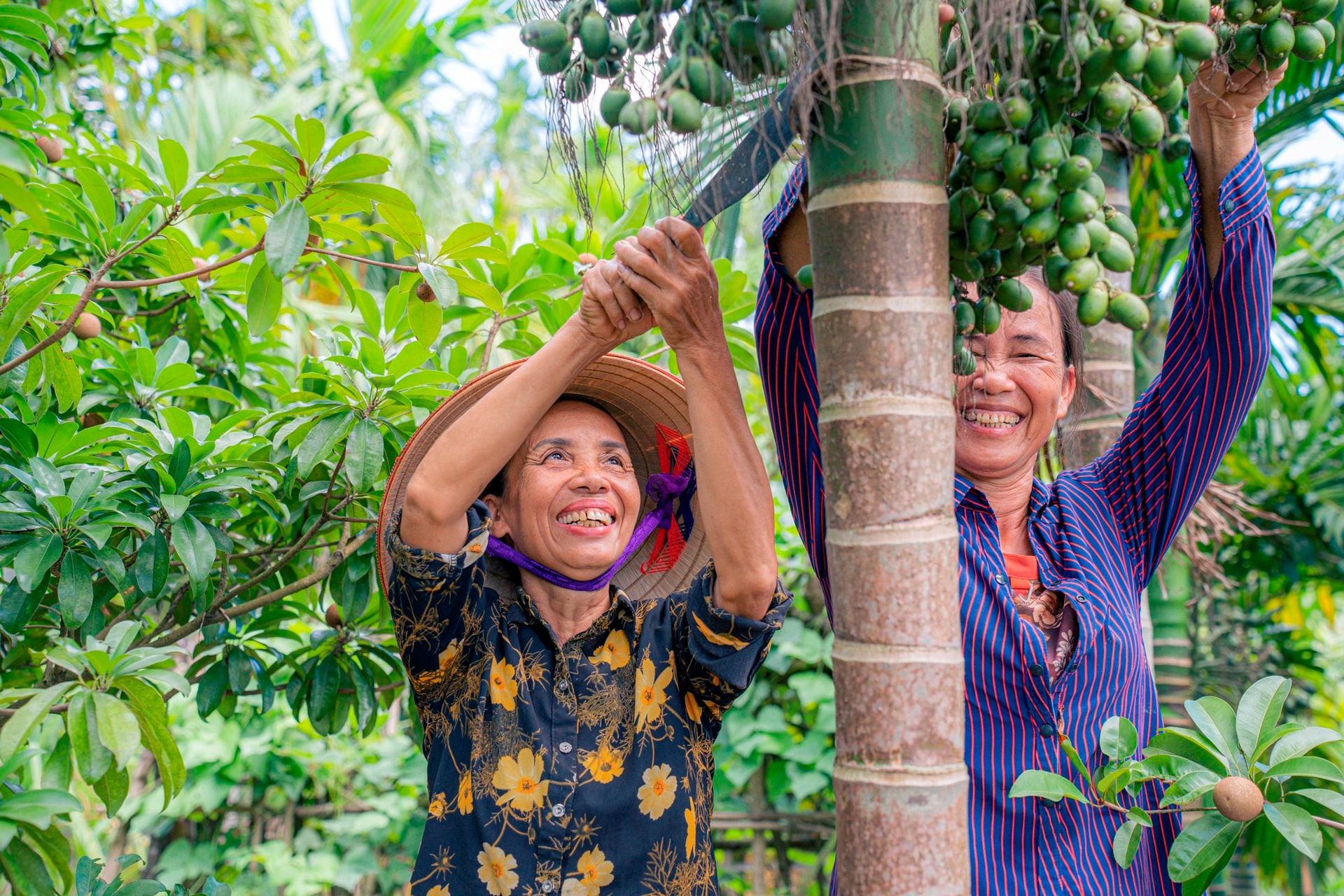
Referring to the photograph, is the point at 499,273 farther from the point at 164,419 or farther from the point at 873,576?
the point at 873,576

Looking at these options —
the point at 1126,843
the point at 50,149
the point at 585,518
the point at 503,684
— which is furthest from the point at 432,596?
the point at 50,149

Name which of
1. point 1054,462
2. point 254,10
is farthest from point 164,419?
point 254,10

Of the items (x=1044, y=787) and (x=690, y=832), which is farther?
(x=690, y=832)

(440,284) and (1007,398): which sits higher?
(440,284)

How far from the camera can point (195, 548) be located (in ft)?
6.68

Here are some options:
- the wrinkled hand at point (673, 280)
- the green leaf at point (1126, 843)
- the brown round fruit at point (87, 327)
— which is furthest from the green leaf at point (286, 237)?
the green leaf at point (1126, 843)

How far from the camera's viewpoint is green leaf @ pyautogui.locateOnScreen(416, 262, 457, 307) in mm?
2186

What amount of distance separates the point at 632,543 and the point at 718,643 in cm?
37

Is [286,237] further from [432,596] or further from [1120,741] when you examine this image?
[1120,741]

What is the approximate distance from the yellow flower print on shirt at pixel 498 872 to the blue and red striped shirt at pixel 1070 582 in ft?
2.34

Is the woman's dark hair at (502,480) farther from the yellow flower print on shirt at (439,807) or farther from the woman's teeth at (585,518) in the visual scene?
the yellow flower print on shirt at (439,807)

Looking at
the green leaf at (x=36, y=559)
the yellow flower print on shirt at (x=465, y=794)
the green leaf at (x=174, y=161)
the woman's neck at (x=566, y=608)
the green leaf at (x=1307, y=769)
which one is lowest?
the yellow flower print on shirt at (x=465, y=794)

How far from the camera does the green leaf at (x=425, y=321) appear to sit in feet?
7.70

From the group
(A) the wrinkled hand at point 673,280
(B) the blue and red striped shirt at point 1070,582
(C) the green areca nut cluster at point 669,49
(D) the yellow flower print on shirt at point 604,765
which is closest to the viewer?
(C) the green areca nut cluster at point 669,49
